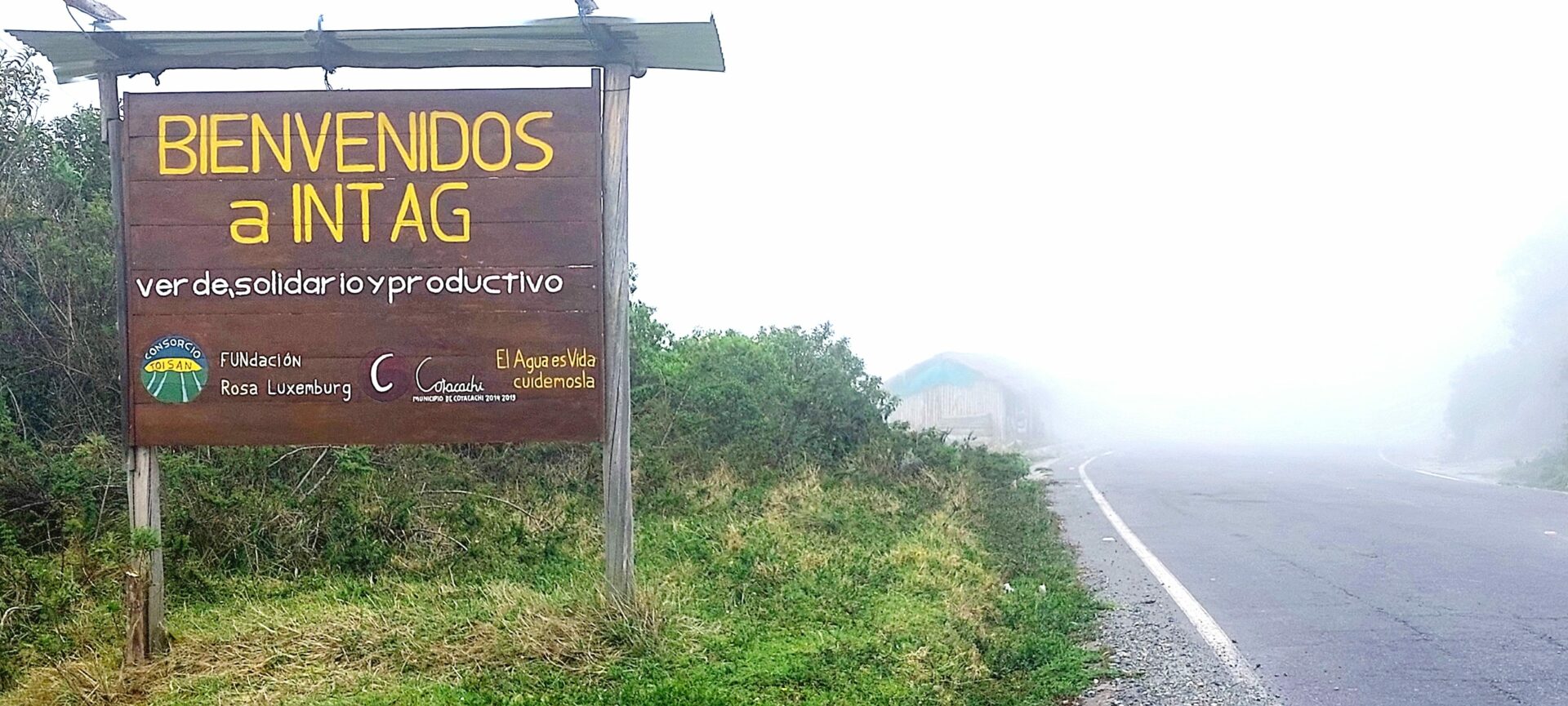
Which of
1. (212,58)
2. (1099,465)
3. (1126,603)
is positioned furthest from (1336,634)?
(1099,465)

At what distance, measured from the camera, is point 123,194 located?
5.95 metres

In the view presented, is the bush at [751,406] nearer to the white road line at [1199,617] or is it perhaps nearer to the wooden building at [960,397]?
the white road line at [1199,617]

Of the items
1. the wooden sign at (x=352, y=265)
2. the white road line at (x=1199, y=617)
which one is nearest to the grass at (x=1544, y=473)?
the white road line at (x=1199, y=617)

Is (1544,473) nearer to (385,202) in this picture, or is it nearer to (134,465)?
(385,202)

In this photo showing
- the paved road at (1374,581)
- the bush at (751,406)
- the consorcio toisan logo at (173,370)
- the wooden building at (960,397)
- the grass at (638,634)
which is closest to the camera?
the grass at (638,634)

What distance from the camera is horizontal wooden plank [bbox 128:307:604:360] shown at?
5957mm

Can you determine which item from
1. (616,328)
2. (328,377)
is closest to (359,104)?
(328,377)

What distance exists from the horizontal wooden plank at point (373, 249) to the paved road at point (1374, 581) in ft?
13.5

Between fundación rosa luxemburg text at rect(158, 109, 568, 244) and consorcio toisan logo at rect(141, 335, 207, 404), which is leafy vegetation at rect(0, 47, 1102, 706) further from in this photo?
fundación rosa luxemburg text at rect(158, 109, 568, 244)

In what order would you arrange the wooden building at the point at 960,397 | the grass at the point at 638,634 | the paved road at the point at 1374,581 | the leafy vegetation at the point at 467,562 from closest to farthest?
the grass at the point at 638,634
the leafy vegetation at the point at 467,562
the paved road at the point at 1374,581
the wooden building at the point at 960,397

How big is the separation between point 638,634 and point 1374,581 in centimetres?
579

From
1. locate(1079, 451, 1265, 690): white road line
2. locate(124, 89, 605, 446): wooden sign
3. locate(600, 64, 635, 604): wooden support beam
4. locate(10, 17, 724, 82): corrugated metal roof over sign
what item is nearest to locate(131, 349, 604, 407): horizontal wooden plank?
A: locate(124, 89, 605, 446): wooden sign

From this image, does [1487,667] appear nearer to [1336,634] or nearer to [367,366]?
[1336,634]

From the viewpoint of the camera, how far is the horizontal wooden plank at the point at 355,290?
5.95m
